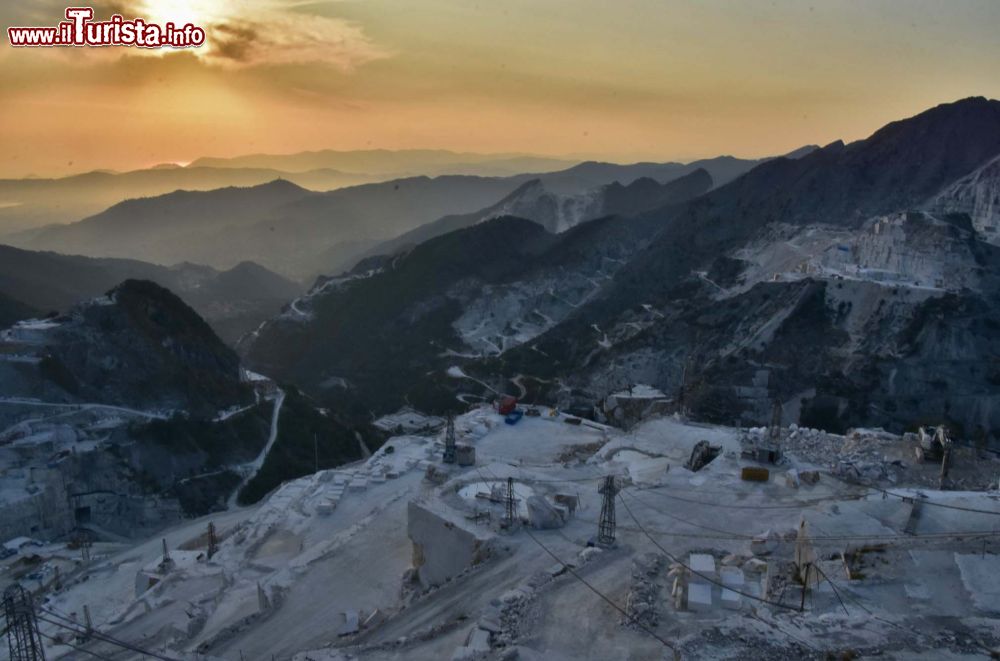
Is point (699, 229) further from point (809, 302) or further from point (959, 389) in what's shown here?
point (959, 389)

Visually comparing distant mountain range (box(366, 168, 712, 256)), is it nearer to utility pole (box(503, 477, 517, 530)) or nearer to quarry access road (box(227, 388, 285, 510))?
quarry access road (box(227, 388, 285, 510))

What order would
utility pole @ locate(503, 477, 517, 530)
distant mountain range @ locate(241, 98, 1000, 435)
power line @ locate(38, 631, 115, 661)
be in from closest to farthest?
utility pole @ locate(503, 477, 517, 530), power line @ locate(38, 631, 115, 661), distant mountain range @ locate(241, 98, 1000, 435)

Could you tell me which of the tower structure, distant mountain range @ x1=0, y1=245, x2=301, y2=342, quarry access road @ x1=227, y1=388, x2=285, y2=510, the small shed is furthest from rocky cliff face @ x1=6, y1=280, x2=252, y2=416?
the tower structure

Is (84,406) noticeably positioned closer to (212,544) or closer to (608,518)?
(212,544)

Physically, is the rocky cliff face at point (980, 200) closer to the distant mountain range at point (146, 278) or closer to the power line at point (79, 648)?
the power line at point (79, 648)

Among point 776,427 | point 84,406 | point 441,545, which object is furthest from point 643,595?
point 84,406

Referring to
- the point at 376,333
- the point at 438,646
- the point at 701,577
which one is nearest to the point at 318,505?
the point at 438,646
